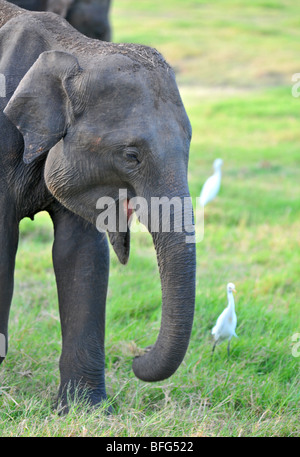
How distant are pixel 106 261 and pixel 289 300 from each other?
74.8 inches

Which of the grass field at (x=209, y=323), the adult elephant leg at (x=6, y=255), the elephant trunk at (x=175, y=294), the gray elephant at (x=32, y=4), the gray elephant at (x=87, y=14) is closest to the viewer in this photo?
the elephant trunk at (x=175, y=294)

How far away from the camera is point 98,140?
3096 mm

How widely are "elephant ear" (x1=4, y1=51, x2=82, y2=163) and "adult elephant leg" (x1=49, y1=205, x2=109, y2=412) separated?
0.51m

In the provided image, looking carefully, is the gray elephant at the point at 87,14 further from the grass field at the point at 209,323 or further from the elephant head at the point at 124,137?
the elephant head at the point at 124,137

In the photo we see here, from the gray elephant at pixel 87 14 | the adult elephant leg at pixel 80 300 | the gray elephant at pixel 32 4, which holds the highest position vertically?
the gray elephant at pixel 32 4

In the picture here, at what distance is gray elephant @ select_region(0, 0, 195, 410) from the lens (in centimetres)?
304

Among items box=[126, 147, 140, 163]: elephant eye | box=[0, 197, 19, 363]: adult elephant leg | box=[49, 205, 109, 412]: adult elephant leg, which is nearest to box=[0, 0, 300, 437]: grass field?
box=[49, 205, 109, 412]: adult elephant leg

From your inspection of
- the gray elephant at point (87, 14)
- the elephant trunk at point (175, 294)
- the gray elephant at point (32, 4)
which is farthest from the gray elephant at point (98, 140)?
the gray elephant at point (87, 14)

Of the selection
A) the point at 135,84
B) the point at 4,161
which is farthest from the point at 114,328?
the point at 135,84

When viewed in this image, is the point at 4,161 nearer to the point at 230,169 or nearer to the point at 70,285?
the point at 70,285

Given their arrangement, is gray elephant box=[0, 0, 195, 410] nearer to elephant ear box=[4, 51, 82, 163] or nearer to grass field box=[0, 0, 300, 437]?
elephant ear box=[4, 51, 82, 163]

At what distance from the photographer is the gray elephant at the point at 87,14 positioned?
7918 millimetres

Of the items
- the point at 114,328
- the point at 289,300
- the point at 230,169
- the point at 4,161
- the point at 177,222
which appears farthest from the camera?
the point at 230,169

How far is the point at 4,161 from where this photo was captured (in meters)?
3.34
